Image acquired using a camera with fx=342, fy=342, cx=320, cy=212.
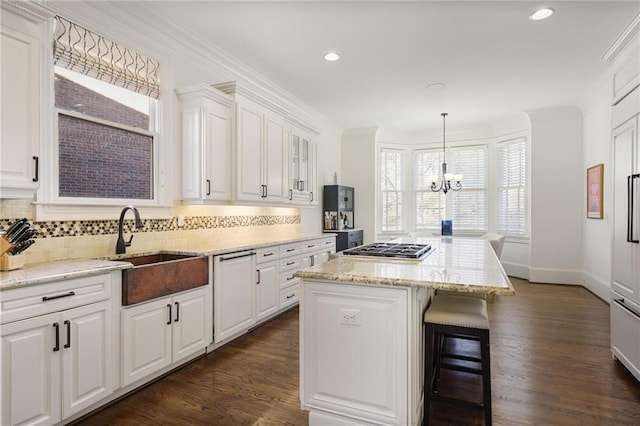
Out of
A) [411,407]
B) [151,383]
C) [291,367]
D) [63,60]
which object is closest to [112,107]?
[63,60]

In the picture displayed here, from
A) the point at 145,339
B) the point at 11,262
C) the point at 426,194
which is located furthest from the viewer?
the point at 426,194

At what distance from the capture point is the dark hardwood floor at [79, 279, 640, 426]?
6.93ft

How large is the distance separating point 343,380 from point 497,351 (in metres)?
1.93

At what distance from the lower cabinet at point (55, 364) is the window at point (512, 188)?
22.1 feet

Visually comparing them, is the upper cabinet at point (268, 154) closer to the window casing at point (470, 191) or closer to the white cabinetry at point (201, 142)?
the white cabinetry at point (201, 142)

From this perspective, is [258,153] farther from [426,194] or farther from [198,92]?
[426,194]

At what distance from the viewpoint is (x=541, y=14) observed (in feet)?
9.72

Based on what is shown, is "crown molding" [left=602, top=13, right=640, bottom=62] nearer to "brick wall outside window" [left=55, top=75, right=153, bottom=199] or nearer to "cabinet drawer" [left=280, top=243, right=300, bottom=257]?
"cabinet drawer" [left=280, top=243, right=300, bottom=257]

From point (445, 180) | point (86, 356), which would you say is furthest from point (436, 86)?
point (86, 356)

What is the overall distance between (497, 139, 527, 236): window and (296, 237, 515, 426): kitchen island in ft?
17.0

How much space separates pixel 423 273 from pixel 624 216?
1986 mm

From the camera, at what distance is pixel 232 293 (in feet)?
10.7

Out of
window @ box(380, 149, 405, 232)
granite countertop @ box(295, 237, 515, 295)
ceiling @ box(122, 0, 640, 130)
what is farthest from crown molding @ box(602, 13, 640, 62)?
window @ box(380, 149, 405, 232)

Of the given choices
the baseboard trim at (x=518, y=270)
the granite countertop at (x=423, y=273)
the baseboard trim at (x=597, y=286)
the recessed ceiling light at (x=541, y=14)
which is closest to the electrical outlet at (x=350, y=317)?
the granite countertop at (x=423, y=273)
